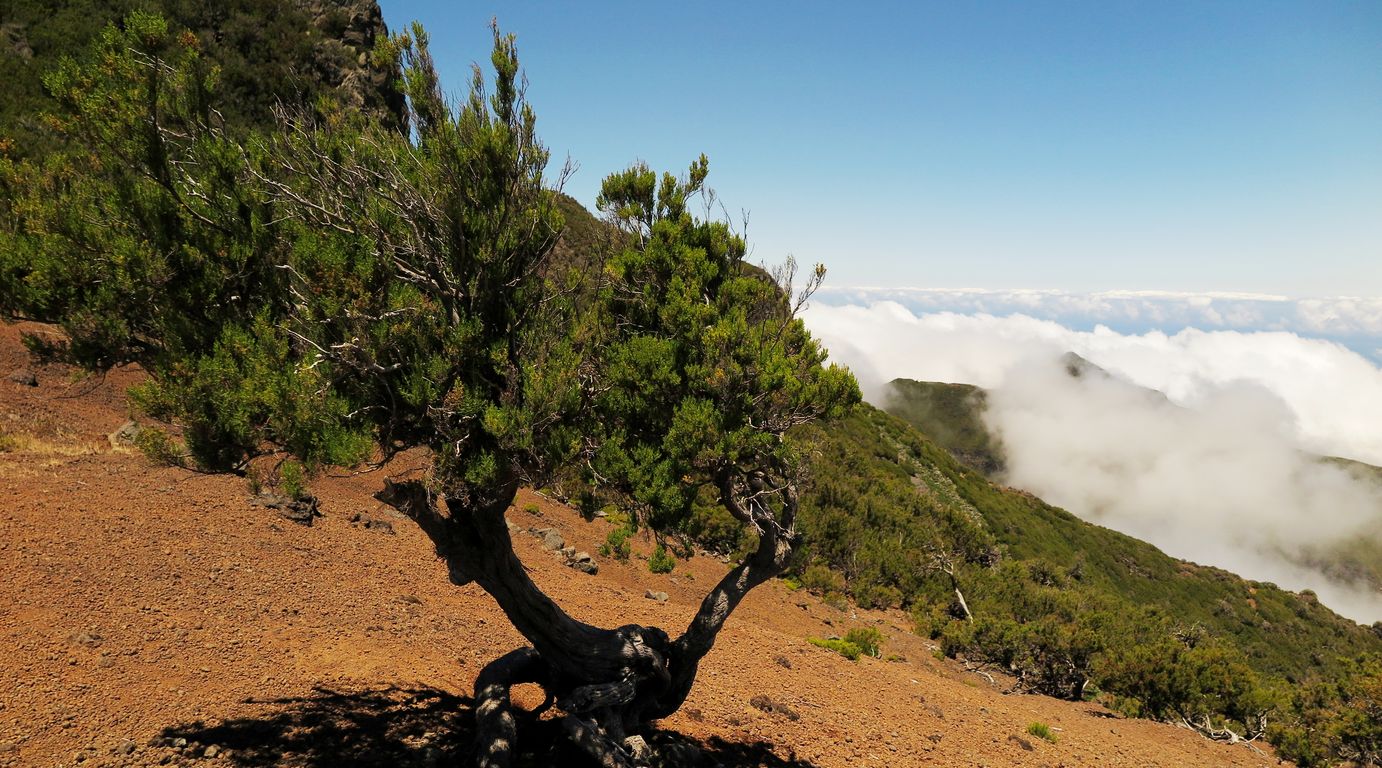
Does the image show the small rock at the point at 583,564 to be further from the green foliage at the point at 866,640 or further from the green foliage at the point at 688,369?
the green foliage at the point at 688,369

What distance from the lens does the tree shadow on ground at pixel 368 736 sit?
6742 millimetres

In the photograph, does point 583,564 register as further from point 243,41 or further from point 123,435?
point 243,41

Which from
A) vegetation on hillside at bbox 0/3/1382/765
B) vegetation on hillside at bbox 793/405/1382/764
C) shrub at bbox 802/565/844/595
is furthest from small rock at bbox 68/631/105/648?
shrub at bbox 802/565/844/595

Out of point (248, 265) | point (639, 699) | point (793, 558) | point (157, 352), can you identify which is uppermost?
point (248, 265)

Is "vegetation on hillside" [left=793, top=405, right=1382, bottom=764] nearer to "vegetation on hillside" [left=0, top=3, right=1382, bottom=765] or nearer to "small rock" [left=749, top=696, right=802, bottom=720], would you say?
"vegetation on hillside" [left=0, top=3, right=1382, bottom=765]

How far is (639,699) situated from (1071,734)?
10.6m

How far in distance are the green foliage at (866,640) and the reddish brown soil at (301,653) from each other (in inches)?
50.8

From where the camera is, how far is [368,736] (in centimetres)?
732

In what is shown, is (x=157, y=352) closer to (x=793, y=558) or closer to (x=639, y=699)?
(x=639, y=699)

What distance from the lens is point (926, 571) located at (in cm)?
2738

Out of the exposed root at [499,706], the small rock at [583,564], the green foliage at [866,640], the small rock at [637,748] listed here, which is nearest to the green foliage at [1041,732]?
the green foliage at [866,640]

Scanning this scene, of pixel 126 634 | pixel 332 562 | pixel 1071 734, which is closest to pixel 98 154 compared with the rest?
pixel 126 634

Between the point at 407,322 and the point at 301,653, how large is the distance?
704cm

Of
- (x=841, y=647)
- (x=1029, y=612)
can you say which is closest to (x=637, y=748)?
(x=841, y=647)
